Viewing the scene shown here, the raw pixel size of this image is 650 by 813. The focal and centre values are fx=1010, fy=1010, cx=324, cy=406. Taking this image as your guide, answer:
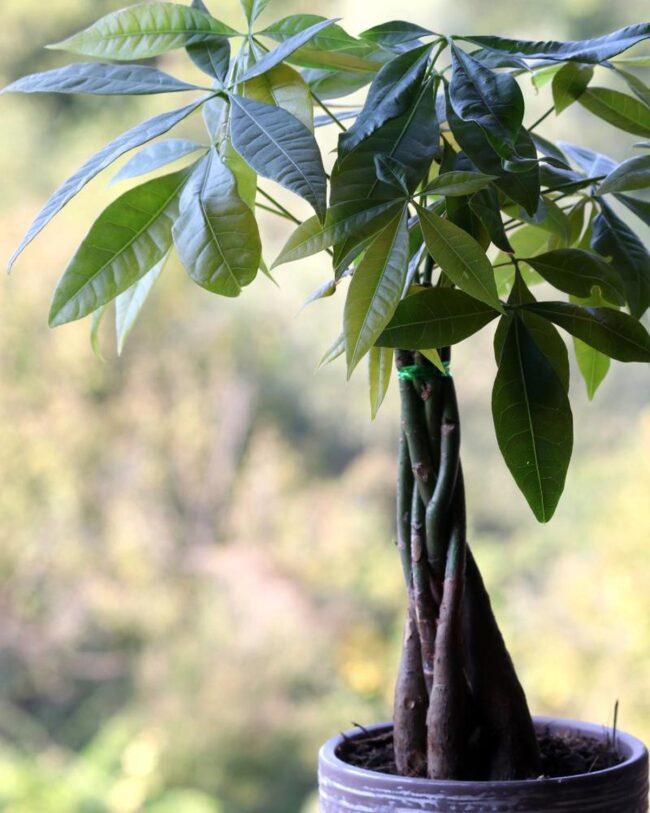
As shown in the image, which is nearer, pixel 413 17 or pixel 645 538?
pixel 645 538

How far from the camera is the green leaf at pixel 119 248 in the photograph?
1.67 feet

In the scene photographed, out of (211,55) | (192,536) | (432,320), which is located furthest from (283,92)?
(192,536)

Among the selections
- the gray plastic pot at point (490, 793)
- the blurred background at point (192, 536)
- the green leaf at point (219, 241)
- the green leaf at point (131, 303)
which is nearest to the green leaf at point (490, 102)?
the green leaf at point (219, 241)

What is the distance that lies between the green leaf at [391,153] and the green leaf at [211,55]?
112 millimetres

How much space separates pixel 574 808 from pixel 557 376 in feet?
0.75

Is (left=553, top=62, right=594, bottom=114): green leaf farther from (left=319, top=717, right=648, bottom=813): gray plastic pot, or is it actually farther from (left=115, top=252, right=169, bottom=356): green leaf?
(left=319, top=717, right=648, bottom=813): gray plastic pot

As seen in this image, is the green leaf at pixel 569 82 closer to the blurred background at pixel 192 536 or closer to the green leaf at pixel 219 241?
the green leaf at pixel 219 241

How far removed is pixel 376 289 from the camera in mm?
496

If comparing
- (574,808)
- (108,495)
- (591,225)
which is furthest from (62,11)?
(574,808)

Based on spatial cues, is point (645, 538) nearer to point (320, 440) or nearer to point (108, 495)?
point (320, 440)

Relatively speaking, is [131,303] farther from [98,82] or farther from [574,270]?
[574,270]

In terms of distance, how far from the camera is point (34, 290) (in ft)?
9.65

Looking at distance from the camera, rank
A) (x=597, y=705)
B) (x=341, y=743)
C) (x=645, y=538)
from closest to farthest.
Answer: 1. (x=341, y=743)
2. (x=645, y=538)
3. (x=597, y=705)

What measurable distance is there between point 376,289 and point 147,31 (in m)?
0.22
